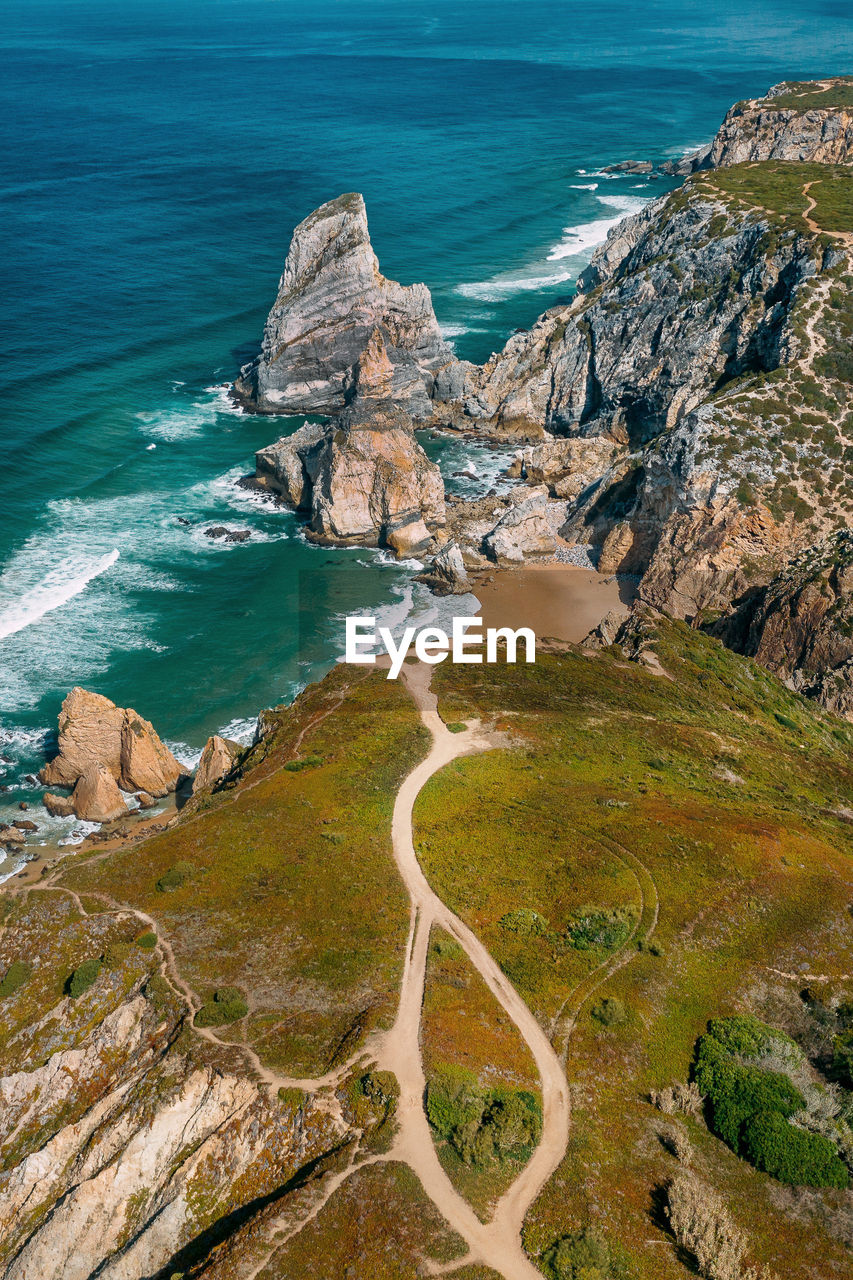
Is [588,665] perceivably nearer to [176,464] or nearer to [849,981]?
[849,981]

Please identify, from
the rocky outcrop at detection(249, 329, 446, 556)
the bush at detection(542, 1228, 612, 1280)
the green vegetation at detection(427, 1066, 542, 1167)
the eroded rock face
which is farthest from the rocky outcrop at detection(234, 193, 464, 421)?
the bush at detection(542, 1228, 612, 1280)

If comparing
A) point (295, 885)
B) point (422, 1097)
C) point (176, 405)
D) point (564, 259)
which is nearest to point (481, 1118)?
point (422, 1097)

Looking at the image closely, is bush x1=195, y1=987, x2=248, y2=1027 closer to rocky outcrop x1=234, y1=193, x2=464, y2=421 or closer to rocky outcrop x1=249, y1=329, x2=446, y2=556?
rocky outcrop x1=249, y1=329, x2=446, y2=556

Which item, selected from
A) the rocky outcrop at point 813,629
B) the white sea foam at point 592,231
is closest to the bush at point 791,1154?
the rocky outcrop at point 813,629

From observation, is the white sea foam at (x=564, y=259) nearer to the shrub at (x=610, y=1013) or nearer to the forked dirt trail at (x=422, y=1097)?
the forked dirt trail at (x=422, y=1097)

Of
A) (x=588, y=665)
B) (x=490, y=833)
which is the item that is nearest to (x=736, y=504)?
(x=588, y=665)

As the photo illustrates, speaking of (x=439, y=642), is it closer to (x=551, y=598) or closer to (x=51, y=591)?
(x=551, y=598)
